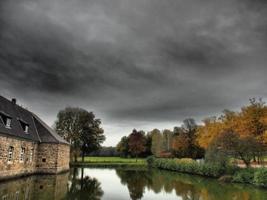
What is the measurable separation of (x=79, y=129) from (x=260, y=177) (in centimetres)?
3429

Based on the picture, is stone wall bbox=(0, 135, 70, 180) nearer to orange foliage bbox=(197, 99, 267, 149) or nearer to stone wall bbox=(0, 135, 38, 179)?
stone wall bbox=(0, 135, 38, 179)

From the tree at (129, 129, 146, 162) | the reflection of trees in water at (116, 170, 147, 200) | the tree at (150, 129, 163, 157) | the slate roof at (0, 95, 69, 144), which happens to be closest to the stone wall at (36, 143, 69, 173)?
the slate roof at (0, 95, 69, 144)

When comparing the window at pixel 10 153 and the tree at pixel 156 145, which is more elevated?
the tree at pixel 156 145

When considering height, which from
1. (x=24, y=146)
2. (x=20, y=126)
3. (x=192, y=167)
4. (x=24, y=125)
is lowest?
(x=192, y=167)

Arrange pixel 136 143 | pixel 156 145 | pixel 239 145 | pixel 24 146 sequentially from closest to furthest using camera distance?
pixel 24 146 < pixel 239 145 < pixel 136 143 < pixel 156 145

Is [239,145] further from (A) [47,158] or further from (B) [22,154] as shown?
(B) [22,154]

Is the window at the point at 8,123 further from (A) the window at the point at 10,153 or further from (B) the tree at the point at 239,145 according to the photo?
(B) the tree at the point at 239,145

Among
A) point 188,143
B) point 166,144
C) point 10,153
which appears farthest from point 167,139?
point 10,153

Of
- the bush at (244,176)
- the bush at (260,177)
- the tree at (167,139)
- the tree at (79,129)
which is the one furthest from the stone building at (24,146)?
the tree at (167,139)

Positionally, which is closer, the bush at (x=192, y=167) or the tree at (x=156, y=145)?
the bush at (x=192, y=167)

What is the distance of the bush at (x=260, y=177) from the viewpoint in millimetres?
19381

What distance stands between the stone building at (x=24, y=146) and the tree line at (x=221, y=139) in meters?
14.9

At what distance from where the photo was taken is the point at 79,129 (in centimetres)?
4856

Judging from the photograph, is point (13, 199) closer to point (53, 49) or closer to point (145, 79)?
point (53, 49)
